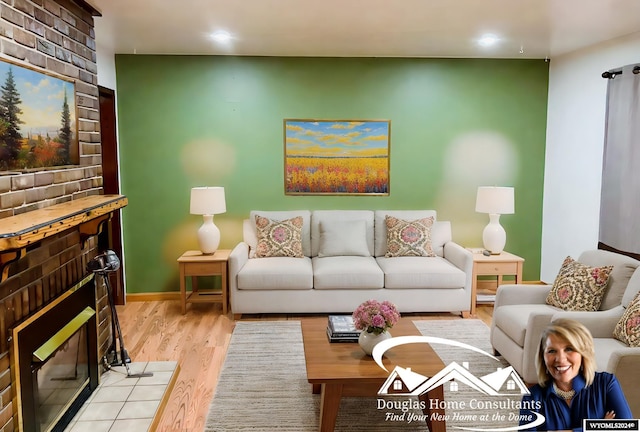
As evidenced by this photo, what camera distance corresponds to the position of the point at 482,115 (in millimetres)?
5500

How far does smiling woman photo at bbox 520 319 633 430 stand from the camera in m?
1.81

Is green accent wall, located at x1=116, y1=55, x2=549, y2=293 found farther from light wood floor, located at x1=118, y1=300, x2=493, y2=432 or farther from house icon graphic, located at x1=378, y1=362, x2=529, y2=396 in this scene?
house icon graphic, located at x1=378, y1=362, x2=529, y2=396

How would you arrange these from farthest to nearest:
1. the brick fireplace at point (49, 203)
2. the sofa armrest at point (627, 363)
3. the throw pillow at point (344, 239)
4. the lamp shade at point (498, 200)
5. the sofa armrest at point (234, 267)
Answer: the throw pillow at point (344, 239) < the lamp shade at point (498, 200) < the sofa armrest at point (234, 267) < the sofa armrest at point (627, 363) < the brick fireplace at point (49, 203)

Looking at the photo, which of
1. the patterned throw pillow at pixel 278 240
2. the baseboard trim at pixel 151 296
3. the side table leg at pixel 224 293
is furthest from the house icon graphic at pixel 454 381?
the baseboard trim at pixel 151 296

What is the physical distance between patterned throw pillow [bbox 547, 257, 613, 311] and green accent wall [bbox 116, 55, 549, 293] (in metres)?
2.04

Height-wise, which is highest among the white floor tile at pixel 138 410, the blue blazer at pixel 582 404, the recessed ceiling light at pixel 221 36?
the recessed ceiling light at pixel 221 36

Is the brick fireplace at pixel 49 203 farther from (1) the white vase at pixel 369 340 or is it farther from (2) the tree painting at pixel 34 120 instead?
(1) the white vase at pixel 369 340

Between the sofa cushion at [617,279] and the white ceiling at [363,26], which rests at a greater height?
the white ceiling at [363,26]

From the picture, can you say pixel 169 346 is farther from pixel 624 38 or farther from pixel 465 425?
pixel 624 38

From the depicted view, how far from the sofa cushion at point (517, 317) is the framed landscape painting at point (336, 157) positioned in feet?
6.97

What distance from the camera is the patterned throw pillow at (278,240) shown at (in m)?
5.11

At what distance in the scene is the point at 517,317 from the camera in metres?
3.45

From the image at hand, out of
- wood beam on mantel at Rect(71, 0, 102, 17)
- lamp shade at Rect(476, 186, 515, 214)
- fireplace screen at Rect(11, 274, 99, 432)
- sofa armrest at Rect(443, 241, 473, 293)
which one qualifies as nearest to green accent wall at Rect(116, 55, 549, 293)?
lamp shade at Rect(476, 186, 515, 214)

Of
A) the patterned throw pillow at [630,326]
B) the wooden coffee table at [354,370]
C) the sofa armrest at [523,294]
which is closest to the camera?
the wooden coffee table at [354,370]
